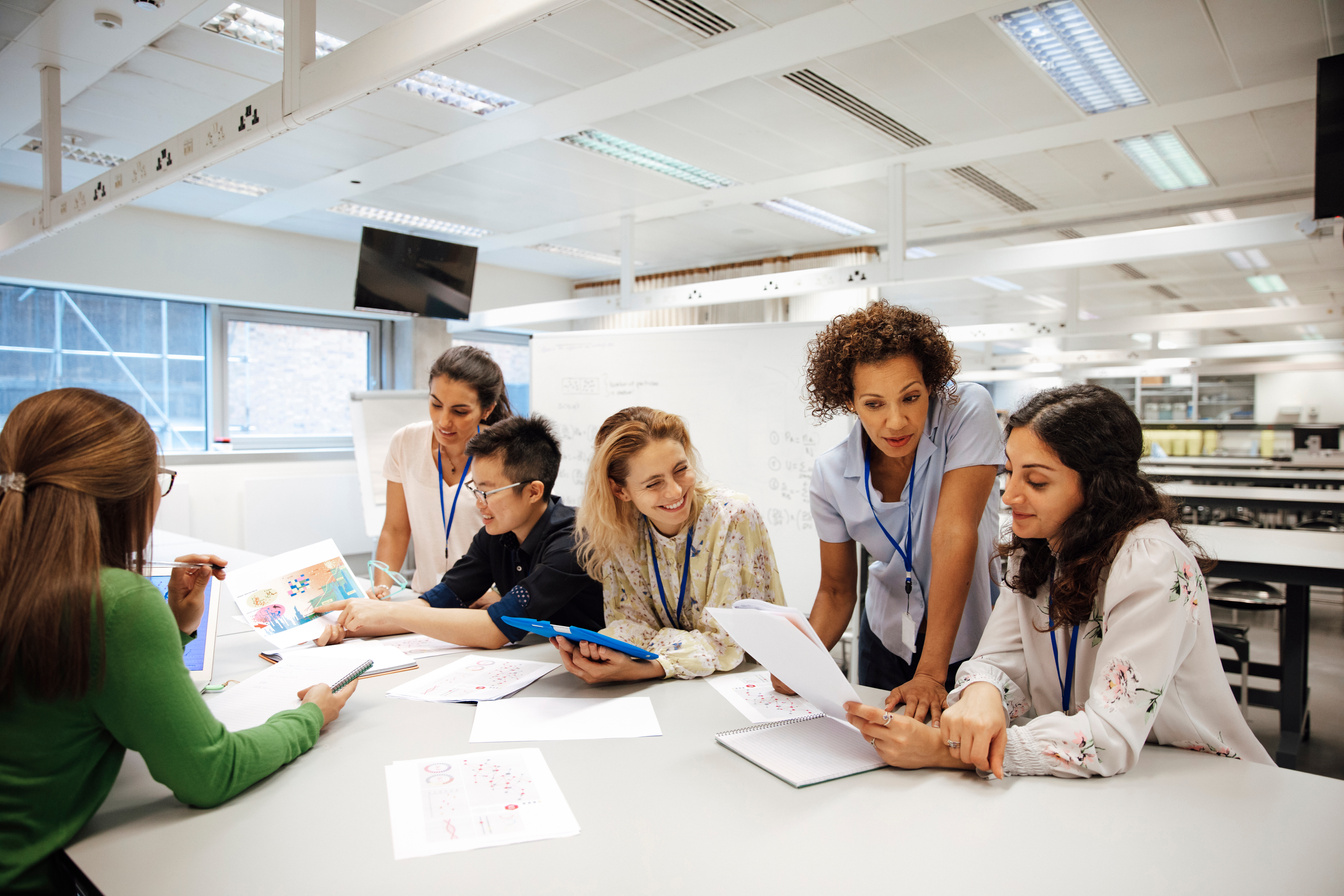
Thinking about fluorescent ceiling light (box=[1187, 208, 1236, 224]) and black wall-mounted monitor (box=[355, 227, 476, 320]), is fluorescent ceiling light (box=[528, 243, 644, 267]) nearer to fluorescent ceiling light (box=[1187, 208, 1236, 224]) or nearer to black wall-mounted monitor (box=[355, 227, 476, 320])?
black wall-mounted monitor (box=[355, 227, 476, 320])

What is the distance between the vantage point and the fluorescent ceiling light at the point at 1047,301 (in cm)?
937

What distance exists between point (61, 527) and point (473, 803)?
62 centimetres

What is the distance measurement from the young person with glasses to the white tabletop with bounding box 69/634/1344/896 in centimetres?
56

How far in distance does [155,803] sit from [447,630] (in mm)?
783

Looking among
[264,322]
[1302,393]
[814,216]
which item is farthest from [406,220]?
[1302,393]

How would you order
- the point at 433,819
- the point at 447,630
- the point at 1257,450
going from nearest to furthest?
the point at 433,819
the point at 447,630
the point at 1257,450

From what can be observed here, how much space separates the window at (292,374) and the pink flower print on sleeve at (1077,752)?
6.13 m

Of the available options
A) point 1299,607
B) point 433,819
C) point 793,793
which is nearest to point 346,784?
point 433,819

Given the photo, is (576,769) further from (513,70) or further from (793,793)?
(513,70)

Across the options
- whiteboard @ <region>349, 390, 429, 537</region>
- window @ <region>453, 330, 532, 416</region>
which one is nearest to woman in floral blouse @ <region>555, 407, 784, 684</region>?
whiteboard @ <region>349, 390, 429, 537</region>

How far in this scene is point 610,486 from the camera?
5.43ft

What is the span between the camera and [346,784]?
1.12 m

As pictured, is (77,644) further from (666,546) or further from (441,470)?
(441,470)

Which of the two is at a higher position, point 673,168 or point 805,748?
point 673,168
